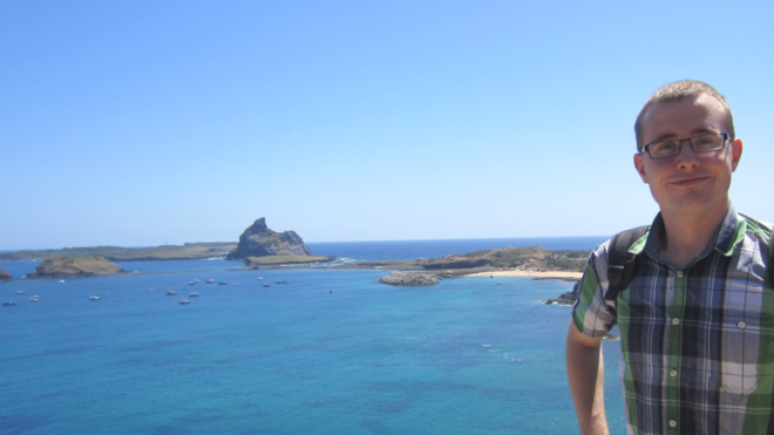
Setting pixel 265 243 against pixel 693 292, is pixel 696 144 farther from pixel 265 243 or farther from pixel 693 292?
pixel 265 243

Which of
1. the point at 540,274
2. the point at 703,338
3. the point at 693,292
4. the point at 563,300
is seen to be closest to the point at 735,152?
the point at 693,292

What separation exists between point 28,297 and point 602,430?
93661 millimetres

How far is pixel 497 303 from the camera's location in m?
54.9

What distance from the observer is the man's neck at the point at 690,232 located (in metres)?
1.68

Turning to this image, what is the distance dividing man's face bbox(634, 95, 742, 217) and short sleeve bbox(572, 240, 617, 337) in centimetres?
29

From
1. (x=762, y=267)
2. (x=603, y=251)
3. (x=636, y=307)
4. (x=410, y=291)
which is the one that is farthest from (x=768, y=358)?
(x=410, y=291)

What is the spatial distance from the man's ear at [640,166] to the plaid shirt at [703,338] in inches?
7.7

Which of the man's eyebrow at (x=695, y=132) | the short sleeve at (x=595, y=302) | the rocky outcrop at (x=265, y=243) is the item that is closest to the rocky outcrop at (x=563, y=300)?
the short sleeve at (x=595, y=302)

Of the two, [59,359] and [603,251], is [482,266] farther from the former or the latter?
[603,251]

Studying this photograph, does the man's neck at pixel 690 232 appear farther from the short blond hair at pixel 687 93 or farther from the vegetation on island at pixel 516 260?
the vegetation on island at pixel 516 260

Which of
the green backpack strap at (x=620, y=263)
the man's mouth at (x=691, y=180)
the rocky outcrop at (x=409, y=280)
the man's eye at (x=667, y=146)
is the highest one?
the man's eye at (x=667, y=146)

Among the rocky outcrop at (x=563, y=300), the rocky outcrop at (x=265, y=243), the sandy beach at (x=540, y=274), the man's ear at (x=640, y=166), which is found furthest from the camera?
the rocky outcrop at (x=265, y=243)

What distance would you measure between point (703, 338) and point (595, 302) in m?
0.37

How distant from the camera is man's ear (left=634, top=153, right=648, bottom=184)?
72.6 inches
